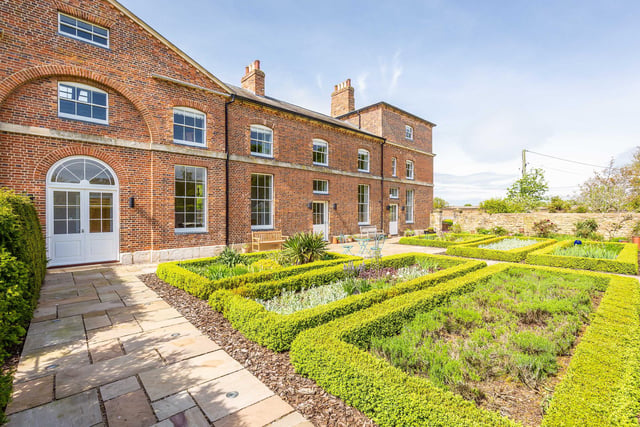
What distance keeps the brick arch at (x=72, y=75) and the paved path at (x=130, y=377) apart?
20.4 ft

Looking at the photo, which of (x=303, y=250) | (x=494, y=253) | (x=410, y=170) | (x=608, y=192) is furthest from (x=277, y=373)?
(x=608, y=192)

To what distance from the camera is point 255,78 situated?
14312 millimetres

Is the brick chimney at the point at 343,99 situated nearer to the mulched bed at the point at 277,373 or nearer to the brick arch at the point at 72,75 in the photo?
the brick arch at the point at 72,75

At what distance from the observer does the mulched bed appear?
2451mm

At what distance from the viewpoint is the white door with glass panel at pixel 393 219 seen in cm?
1883

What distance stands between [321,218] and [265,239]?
395cm

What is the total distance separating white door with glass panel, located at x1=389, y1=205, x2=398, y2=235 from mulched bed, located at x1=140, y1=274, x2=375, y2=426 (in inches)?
605

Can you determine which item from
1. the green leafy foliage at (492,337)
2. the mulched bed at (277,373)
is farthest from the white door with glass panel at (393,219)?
the mulched bed at (277,373)

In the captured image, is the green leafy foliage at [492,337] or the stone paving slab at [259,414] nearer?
the stone paving slab at [259,414]

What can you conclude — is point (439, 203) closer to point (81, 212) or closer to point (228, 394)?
point (81, 212)

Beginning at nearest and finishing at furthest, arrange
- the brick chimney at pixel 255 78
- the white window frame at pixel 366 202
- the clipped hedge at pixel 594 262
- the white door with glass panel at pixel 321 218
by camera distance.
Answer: the clipped hedge at pixel 594 262 < the brick chimney at pixel 255 78 < the white door with glass panel at pixel 321 218 < the white window frame at pixel 366 202

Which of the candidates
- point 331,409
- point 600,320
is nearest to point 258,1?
point 331,409

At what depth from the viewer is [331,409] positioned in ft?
8.30

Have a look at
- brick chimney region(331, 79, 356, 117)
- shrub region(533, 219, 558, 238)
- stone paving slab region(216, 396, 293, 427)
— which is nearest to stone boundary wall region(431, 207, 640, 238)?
shrub region(533, 219, 558, 238)
